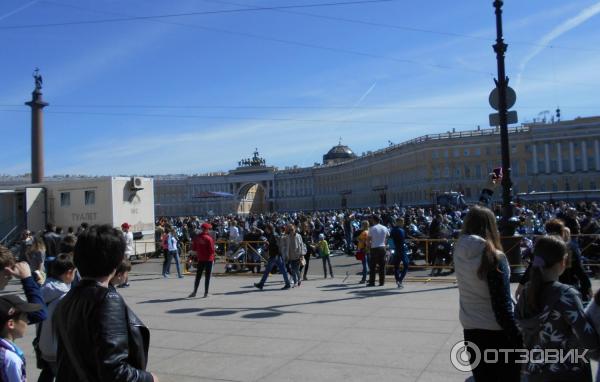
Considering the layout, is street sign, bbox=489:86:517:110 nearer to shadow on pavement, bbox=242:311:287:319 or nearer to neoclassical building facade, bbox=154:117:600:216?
shadow on pavement, bbox=242:311:287:319

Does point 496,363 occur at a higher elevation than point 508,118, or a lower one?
lower

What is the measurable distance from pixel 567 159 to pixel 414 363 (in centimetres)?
11104

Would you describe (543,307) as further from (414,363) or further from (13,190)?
(13,190)

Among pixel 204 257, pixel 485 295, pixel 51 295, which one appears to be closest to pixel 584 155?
pixel 204 257

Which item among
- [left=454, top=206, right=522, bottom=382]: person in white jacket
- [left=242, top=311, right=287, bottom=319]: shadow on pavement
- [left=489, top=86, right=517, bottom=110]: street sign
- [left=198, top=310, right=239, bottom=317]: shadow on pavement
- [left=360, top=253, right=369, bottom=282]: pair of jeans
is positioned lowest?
[left=198, top=310, right=239, bottom=317]: shadow on pavement

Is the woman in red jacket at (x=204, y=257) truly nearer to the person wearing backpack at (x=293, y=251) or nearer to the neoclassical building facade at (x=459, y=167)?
the person wearing backpack at (x=293, y=251)

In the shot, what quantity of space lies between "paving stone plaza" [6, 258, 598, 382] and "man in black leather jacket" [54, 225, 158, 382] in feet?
12.1

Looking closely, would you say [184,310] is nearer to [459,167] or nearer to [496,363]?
[496,363]

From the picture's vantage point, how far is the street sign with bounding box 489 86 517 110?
12898 millimetres

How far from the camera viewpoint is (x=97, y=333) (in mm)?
2561

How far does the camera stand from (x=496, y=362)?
161 inches

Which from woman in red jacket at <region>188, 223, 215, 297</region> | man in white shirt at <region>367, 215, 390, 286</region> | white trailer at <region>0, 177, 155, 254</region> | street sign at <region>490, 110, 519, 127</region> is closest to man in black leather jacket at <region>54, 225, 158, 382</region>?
woman in red jacket at <region>188, 223, 215, 297</region>

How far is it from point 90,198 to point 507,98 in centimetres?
1709

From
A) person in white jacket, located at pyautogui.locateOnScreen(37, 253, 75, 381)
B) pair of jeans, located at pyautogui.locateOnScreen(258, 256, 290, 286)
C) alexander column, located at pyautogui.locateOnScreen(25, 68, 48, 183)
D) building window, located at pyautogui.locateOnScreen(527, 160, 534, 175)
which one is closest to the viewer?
person in white jacket, located at pyautogui.locateOnScreen(37, 253, 75, 381)
